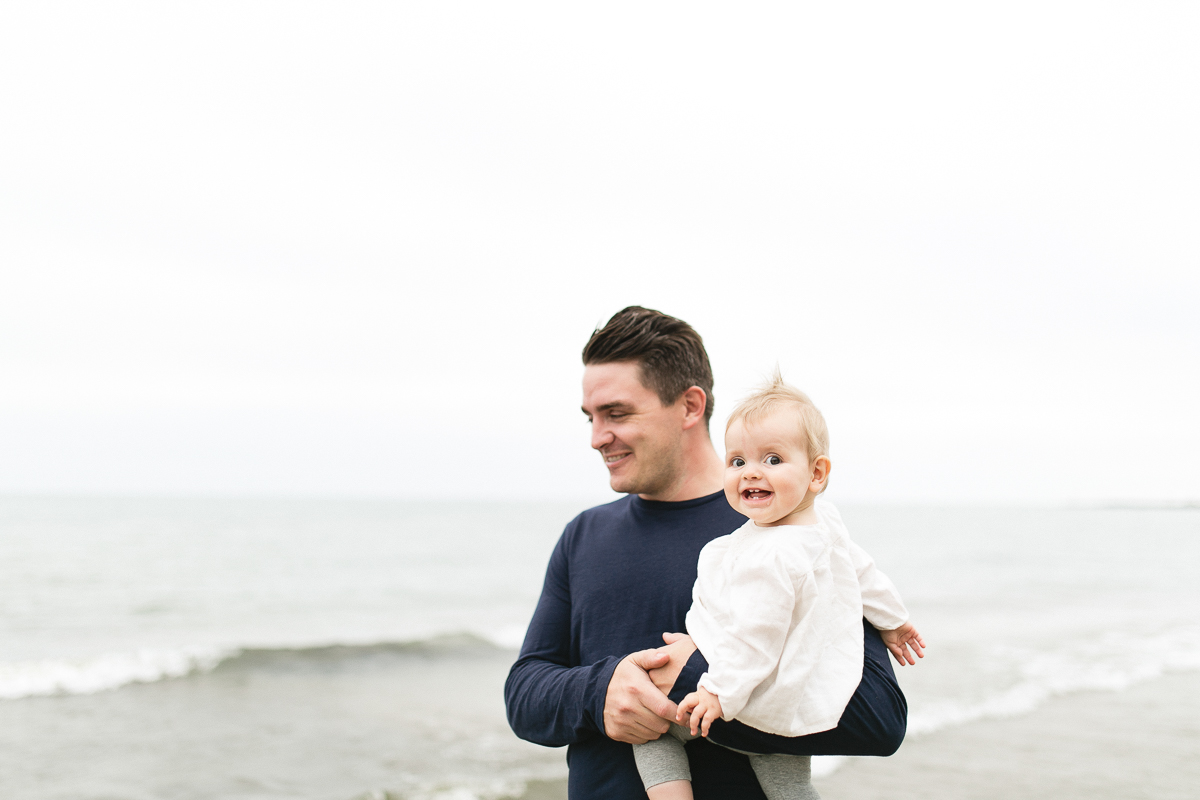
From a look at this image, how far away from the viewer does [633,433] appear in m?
2.36

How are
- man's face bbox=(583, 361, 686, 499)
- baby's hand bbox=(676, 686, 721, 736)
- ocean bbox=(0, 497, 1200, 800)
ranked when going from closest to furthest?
baby's hand bbox=(676, 686, 721, 736)
man's face bbox=(583, 361, 686, 499)
ocean bbox=(0, 497, 1200, 800)

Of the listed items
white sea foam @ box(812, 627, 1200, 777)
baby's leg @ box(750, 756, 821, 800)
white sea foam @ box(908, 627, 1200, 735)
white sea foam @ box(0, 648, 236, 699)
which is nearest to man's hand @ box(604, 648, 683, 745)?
baby's leg @ box(750, 756, 821, 800)

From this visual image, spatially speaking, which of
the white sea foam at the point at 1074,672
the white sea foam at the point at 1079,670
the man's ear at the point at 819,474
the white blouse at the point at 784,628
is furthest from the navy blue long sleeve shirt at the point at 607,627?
the white sea foam at the point at 1079,670

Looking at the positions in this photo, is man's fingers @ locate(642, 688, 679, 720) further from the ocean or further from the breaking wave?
the breaking wave

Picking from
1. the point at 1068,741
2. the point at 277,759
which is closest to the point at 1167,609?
the point at 1068,741

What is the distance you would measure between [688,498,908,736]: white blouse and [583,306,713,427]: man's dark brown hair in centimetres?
60

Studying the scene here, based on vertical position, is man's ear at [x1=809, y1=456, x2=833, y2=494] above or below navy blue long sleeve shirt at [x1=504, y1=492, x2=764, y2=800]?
above

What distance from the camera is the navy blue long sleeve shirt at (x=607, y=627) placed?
6.66ft

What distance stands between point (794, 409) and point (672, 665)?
71 centimetres

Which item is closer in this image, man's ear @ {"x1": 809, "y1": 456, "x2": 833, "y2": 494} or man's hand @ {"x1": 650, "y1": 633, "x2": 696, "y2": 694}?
man's hand @ {"x1": 650, "y1": 633, "x2": 696, "y2": 694}

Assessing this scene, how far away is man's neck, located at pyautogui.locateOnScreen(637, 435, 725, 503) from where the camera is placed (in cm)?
241

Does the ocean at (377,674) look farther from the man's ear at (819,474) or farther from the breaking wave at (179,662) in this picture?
the man's ear at (819,474)

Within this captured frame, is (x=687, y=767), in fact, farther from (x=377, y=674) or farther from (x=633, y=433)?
(x=377, y=674)

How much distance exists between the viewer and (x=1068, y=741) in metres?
7.99
